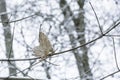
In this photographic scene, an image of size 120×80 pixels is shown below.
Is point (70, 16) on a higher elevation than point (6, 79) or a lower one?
higher

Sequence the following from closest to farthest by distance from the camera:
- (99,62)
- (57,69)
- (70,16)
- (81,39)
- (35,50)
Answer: (35,50) < (57,69) < (99,62) < (81,39) < (70,16)

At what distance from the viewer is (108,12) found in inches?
331

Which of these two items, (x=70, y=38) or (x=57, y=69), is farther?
(x=70, y=38)

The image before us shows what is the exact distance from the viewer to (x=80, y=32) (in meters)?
9.07

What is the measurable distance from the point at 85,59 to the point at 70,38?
1.99 ft

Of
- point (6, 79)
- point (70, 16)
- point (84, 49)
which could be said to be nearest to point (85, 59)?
point (84, 49)

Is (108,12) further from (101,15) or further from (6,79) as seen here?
(6,79)

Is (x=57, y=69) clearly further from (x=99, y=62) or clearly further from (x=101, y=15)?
(x=101, y=15)

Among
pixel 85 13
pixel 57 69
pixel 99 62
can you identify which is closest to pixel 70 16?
pixel 85 13

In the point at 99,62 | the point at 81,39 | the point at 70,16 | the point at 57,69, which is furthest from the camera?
the point at 70,16

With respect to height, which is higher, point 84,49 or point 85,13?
point 85,13

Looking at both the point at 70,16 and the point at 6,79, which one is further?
the point at 70,16

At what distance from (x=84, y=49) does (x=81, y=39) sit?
0.22m

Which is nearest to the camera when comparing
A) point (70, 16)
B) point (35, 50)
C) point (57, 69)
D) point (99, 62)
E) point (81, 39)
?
point (35, 50)
